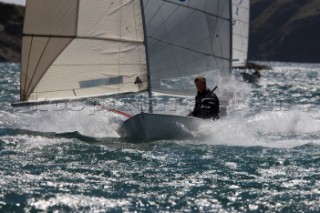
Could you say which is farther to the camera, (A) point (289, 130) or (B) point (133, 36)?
(A) point (289, 130)

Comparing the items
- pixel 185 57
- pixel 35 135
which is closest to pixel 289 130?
pixel 185 57

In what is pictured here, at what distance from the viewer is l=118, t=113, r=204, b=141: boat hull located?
53.0 feet

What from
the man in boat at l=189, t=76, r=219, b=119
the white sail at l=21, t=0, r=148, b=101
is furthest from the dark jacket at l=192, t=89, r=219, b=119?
the white sail at l=21, t=0, r=148, b=101

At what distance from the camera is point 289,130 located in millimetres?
19484

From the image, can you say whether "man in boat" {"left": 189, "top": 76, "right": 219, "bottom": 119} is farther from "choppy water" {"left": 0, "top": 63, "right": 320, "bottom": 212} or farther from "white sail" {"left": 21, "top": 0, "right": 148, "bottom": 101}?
"white sail" {"left": 21, "top": 0, "right": 148, "bottom": 101}

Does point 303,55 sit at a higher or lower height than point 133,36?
higher

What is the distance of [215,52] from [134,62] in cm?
371

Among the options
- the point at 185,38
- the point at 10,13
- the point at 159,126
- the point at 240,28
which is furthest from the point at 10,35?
the point at 159,126

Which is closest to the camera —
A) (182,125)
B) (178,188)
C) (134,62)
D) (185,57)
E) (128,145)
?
(178,188)

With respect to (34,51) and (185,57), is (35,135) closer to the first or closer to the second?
(34,51)

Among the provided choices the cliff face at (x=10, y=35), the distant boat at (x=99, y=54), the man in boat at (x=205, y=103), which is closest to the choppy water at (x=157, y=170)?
the man in boat at (x=205, y=103)

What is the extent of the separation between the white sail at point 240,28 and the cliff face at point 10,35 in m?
74.0

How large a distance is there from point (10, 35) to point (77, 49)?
105m

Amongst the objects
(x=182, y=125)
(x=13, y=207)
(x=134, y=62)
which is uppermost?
(x=134, y=62)
